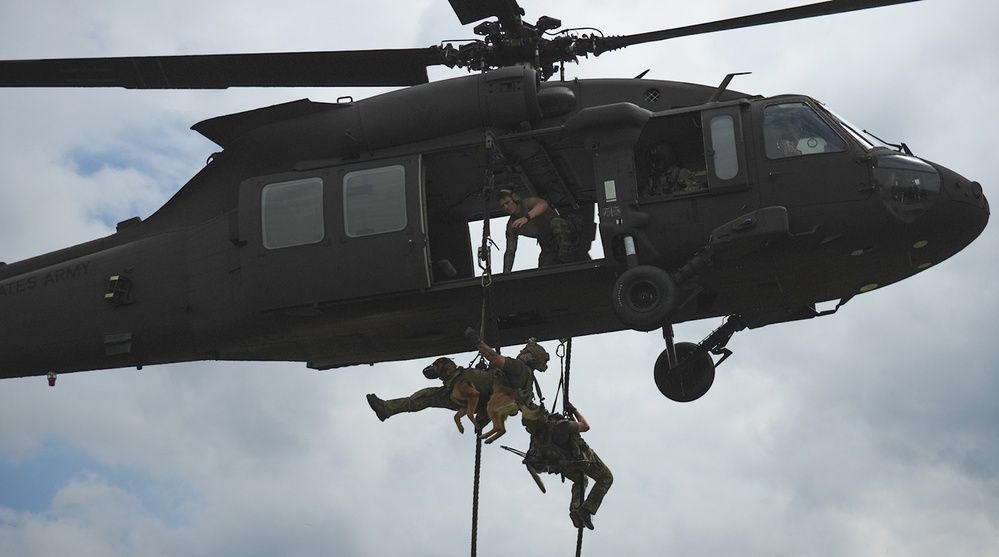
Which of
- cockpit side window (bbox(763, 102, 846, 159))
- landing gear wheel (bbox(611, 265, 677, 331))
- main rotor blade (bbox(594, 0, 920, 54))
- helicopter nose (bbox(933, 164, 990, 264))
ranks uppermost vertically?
main rotor blade (bbox(594, 0, 920, 54))

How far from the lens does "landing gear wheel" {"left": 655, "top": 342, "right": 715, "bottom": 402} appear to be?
15.0 meters

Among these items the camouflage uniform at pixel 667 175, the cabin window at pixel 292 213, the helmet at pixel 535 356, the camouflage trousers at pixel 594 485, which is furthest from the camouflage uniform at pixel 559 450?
the cabin window at pixel 292 213

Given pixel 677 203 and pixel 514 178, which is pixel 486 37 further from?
pixel 677 203

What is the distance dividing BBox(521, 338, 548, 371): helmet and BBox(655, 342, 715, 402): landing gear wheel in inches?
76.0

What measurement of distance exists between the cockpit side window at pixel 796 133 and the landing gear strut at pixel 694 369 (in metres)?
2.50

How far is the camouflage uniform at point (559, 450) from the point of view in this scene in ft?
44.4

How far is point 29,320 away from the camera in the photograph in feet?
50.6

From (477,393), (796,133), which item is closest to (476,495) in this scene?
(477,393)

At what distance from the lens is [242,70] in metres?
14.8

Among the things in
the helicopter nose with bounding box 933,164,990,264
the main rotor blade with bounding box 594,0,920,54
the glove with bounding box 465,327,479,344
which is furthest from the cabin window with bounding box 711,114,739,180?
the glove with bounding box 465,327,479,344

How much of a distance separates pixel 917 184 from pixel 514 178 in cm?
437

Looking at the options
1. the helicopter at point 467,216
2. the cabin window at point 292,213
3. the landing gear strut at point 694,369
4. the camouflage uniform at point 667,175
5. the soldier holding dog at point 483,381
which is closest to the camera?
the helicopter at point 467,216

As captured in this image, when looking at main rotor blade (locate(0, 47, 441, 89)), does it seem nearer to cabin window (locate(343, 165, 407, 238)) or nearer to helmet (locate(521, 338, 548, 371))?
cabin window (locate(343, 165, 407, 238))

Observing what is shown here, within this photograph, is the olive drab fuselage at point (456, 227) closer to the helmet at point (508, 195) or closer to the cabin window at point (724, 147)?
the cabin window at point (724, 147)
